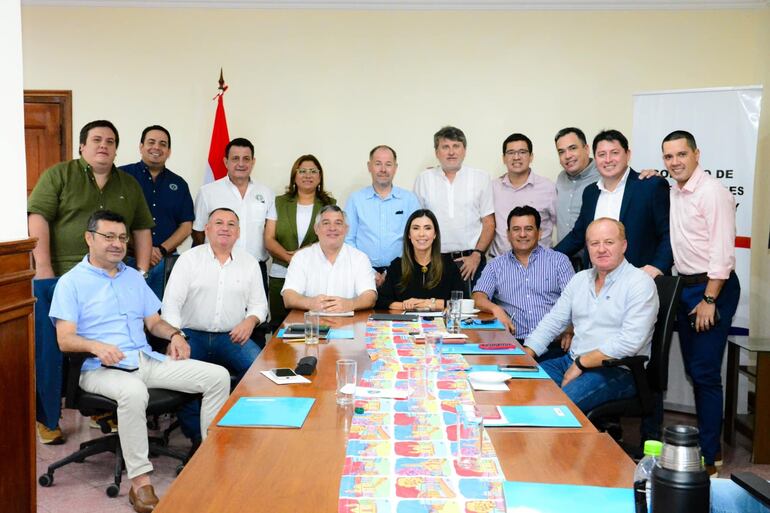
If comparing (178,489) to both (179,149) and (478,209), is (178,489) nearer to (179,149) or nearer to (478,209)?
(478,209)

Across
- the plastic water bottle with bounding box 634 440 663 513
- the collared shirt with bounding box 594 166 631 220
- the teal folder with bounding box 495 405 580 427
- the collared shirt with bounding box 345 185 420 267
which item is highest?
the collared shirt with bounding box 594 166 631 220

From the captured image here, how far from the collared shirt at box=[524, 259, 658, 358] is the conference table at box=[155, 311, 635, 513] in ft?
3.64

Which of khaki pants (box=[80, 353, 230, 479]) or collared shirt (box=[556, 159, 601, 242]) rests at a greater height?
collared shirt (box=[556, 159, 601, 242])

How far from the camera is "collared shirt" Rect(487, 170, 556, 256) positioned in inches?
203

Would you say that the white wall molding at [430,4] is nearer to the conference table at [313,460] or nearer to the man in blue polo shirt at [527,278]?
the man in blue polo shirt at [527,278]

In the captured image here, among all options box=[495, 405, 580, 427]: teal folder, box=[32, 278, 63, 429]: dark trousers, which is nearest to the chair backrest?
box=[495, 405, 580, 427]: teal folder

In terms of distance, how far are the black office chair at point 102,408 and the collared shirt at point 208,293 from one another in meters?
0.61

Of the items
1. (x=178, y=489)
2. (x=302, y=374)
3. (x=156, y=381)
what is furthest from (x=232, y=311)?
(x=178, y=489)

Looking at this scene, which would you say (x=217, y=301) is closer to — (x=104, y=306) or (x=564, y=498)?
(x=104, y=306)

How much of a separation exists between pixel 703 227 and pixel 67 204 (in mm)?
3560

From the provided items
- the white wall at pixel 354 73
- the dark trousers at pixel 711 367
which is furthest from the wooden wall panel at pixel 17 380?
the white wall at pixel 354 73

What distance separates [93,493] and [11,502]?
1135mm

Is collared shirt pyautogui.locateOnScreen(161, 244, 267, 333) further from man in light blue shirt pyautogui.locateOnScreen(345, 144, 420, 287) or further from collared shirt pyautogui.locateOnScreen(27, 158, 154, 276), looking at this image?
man in light blue shirt pyautogui.locateOnScreen(345, 144, 420, 287)

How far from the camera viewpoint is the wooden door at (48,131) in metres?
6.07
